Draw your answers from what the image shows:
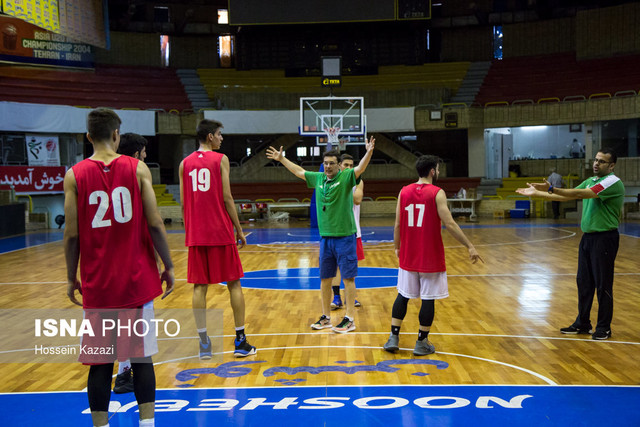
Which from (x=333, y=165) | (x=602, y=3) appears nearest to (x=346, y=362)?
(x=333, y=165)

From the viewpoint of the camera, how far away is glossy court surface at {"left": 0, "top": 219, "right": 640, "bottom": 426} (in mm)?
3908

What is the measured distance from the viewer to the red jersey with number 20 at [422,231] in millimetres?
5117

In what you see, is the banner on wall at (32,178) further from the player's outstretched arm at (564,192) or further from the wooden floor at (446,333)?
the player's outstretched arm at (564,192)

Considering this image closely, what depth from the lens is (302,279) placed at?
967cm

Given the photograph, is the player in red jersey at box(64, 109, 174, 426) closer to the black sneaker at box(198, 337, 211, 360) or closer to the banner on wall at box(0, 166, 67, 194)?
the black sneaker at box(198, 337, 211, 360)

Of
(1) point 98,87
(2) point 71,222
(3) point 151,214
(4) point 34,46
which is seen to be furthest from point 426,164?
(1) point 98,87

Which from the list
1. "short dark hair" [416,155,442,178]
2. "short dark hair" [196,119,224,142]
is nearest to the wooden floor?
"short dark hair" [416,155,442,178]

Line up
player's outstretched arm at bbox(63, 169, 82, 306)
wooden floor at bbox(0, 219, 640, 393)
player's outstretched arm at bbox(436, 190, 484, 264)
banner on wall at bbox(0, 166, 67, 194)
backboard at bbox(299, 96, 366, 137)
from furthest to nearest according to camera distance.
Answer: banner on wall at bbox(0, 166, 67, 194), backboard at bbox(299, 96, 366, 137), player's outstretched arm at bbox(436, 190, 484, 264), wooden floor at bbox(0, 219, 640, 393), player's outstretched arm at bbox(63, 169, 82, 306)

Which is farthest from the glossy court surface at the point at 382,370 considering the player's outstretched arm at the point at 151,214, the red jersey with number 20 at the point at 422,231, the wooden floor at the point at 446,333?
the player's outstretched arm at the point at 151,214

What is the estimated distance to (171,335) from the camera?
6129 millimetres

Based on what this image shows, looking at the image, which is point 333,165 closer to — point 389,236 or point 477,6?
point 389,236

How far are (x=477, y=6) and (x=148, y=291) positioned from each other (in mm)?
32206

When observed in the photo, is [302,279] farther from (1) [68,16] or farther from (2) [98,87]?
(2) [98,87]

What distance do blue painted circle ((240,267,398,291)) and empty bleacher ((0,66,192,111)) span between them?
18757 mm
